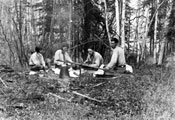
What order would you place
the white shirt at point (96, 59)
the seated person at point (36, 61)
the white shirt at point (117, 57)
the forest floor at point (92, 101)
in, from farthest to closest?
the white shirt at point (96, 59) < the seated person at point (36, 61) < the white shirt at point (117, 57) < the forest floor at point (92, 101)

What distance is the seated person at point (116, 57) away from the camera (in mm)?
4807

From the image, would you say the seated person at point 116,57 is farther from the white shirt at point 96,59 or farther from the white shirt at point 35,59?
the white shirt at point 35,59

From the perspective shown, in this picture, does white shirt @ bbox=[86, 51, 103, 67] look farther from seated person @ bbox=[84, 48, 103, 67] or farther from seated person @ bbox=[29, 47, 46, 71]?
seated person @ bbox=[29, 47, 46, 71]

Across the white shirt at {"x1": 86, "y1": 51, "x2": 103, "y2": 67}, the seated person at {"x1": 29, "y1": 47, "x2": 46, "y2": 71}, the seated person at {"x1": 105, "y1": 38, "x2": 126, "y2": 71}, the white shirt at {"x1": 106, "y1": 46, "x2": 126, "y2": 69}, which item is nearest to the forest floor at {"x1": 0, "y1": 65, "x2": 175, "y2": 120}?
the seated person at {"x1": 105, "y1": 38, "x2": 126, "y2": 71}

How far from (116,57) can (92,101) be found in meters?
1.50

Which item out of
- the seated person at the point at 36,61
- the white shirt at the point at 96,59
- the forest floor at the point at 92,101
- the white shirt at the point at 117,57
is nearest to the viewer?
the forest floor at the point at 92,101

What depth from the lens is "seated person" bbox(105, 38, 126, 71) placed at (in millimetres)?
4807

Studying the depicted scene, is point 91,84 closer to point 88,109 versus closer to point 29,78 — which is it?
point 88,109

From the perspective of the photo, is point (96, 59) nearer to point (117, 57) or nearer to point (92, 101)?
point (117, 57)

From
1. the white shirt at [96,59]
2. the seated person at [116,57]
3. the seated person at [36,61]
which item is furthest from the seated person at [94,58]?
the seated person at [116,57]

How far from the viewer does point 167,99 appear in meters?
3.96

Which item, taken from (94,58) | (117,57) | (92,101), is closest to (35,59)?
(94,58)

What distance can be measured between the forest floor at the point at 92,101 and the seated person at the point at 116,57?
376 mm

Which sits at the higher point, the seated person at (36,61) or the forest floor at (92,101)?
the seated person at (36,61)
